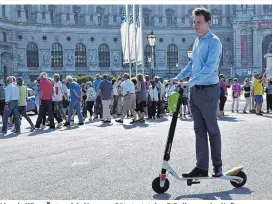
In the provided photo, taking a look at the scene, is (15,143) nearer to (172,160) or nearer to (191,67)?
(172,160)

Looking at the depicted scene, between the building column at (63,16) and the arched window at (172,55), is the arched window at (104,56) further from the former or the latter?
the arched window at (172,55)

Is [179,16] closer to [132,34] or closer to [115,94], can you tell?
[132,34]

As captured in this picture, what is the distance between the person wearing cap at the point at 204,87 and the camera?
5.32 metres

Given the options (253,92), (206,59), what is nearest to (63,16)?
(253,92)

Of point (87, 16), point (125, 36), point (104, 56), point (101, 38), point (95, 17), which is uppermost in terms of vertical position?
point (87, 16)

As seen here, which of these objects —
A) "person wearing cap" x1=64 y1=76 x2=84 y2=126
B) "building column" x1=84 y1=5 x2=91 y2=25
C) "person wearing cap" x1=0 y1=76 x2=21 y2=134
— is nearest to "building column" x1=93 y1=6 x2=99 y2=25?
"building column" x1=84 y1=5 x2=91 y2=25

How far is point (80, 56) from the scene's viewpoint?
220 feet

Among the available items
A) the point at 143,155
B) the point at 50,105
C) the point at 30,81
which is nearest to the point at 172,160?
the point at 143,155

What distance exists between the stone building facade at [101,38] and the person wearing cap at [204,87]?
184ft

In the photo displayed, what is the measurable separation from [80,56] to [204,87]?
206 feet

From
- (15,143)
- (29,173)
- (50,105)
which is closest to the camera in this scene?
(29,173)

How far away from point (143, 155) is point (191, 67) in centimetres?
269

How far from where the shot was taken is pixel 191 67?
5730 mm
